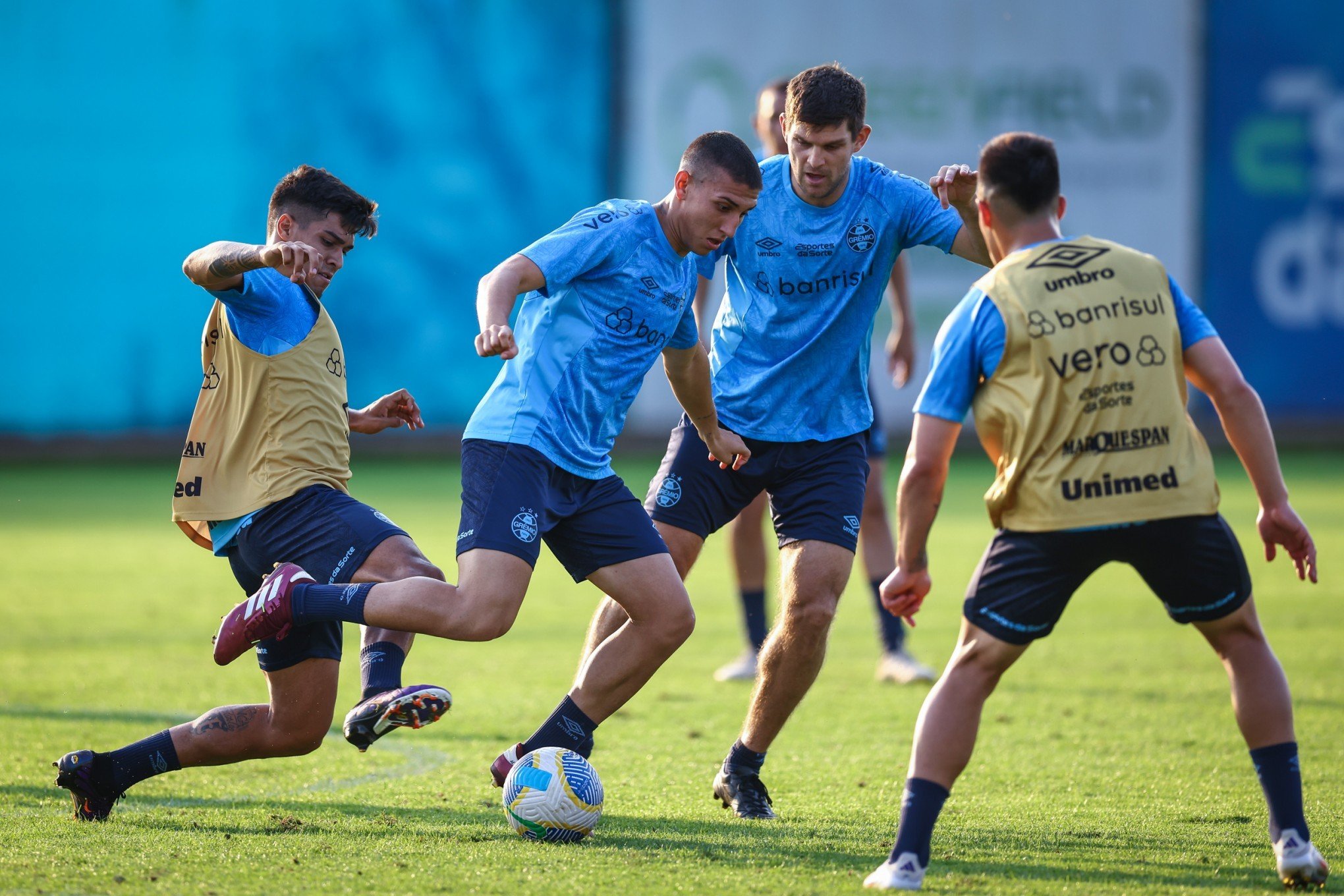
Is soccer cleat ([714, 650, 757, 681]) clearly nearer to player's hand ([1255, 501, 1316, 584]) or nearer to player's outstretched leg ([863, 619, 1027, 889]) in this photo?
player's outstretched leg ([863, 619, 1027, 889])

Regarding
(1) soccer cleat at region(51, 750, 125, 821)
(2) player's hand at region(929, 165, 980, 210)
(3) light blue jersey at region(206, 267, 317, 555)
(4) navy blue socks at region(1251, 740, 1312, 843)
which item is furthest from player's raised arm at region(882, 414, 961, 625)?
(1) soccer cleat at region(51, 750, 125, 821)

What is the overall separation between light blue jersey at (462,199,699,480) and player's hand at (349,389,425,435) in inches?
18.8

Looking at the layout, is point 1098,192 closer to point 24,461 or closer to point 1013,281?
point 24,461

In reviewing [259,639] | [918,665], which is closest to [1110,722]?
[918,665]

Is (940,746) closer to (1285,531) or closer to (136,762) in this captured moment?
(1285,531)

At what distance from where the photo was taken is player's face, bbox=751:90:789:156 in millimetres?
7086

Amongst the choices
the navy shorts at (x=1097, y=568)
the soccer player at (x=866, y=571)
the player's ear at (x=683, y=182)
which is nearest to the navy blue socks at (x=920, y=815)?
the navy shorts at (x=1097, y=568)

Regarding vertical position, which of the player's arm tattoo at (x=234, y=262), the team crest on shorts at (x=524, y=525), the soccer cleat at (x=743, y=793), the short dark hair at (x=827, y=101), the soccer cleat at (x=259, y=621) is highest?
the short dark hair at (x=827, y=101)

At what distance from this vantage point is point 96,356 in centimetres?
1998

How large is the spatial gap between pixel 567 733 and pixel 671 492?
1034 mm

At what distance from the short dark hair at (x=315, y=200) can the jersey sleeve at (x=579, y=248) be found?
2.14 ft

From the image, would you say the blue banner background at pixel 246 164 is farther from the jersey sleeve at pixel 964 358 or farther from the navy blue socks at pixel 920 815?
the navy blue socks at pixel 920 815

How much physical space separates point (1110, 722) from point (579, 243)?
3.43 m

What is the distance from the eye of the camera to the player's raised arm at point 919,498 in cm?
377
